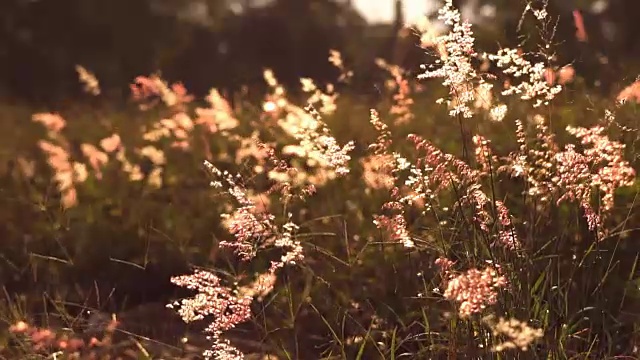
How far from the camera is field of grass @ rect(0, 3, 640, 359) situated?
1730 millimetres

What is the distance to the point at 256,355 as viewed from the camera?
208cm

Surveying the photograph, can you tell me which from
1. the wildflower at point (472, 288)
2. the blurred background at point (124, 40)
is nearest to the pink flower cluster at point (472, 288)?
the wildflower at point (472, 288)

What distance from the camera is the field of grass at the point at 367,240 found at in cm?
173

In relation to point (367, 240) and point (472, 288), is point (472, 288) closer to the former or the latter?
point (472, 288)

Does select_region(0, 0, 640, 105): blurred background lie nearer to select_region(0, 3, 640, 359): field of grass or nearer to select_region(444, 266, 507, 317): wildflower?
select_region(0, 3, 640, 359): field of grass

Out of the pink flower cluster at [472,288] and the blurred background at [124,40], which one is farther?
the blurred background at [124,40]

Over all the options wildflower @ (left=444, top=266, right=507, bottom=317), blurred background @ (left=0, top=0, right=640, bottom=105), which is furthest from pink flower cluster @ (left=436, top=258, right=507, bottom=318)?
blurred background @ (left=0, top=0, right=640, bottom=105)

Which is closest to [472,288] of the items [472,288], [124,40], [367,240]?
[472,288]

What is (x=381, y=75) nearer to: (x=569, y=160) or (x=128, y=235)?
(x=128, y=235)

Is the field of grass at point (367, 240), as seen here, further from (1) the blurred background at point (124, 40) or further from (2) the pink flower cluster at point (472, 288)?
(1) the blurred background at point (124, 40)

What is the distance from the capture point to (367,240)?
8.64 ft

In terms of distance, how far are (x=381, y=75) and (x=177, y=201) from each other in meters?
1.82

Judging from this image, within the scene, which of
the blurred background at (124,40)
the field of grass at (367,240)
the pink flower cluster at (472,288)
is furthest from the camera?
the blurred background at (124,40)

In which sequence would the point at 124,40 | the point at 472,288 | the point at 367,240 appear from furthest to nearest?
the point at 124,40 < the point at 367,240 < the point at 472,288
